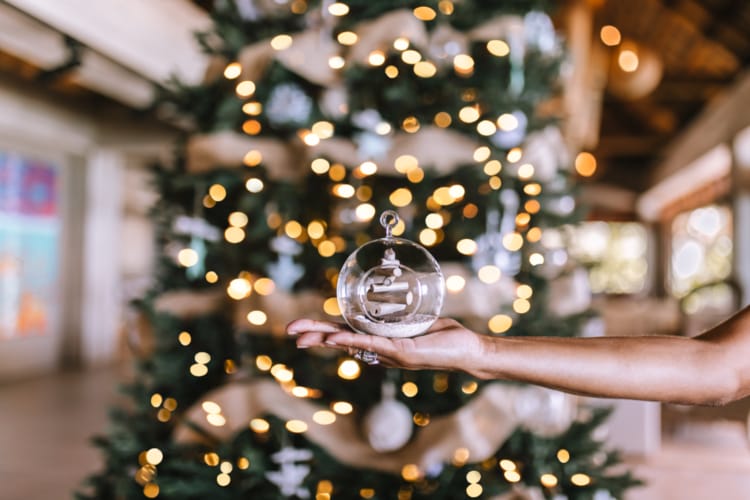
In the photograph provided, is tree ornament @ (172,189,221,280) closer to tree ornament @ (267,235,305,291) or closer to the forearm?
tree ornament @ (267,235,305,291)

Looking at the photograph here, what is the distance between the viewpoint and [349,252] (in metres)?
2.06

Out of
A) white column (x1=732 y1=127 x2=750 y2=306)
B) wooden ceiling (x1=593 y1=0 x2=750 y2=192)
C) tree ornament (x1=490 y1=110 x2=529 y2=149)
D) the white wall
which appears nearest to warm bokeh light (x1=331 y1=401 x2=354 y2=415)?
tree ornament (x1=490 y1=110 x2=529 y2=149)

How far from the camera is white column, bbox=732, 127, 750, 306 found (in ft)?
21.8

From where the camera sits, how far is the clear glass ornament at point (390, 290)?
3.51 feet

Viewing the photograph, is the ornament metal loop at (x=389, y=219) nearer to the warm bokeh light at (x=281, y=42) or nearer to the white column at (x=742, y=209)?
the warm bokeh light at (x=281, y=42)

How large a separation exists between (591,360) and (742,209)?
22.1ft

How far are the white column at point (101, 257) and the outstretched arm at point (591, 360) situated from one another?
21.7 feet

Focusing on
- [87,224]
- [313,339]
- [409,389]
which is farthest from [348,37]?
[87,224]

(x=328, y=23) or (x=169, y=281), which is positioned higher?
(x=328, y=23)

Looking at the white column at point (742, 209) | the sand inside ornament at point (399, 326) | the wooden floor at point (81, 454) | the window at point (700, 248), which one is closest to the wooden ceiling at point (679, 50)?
the white column at point (742, 209)

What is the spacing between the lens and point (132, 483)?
7.06 ft

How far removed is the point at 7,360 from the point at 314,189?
512 cm

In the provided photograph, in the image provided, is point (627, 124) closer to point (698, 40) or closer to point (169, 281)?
point (698, 40)

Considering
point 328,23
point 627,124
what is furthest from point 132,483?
point 627,124
